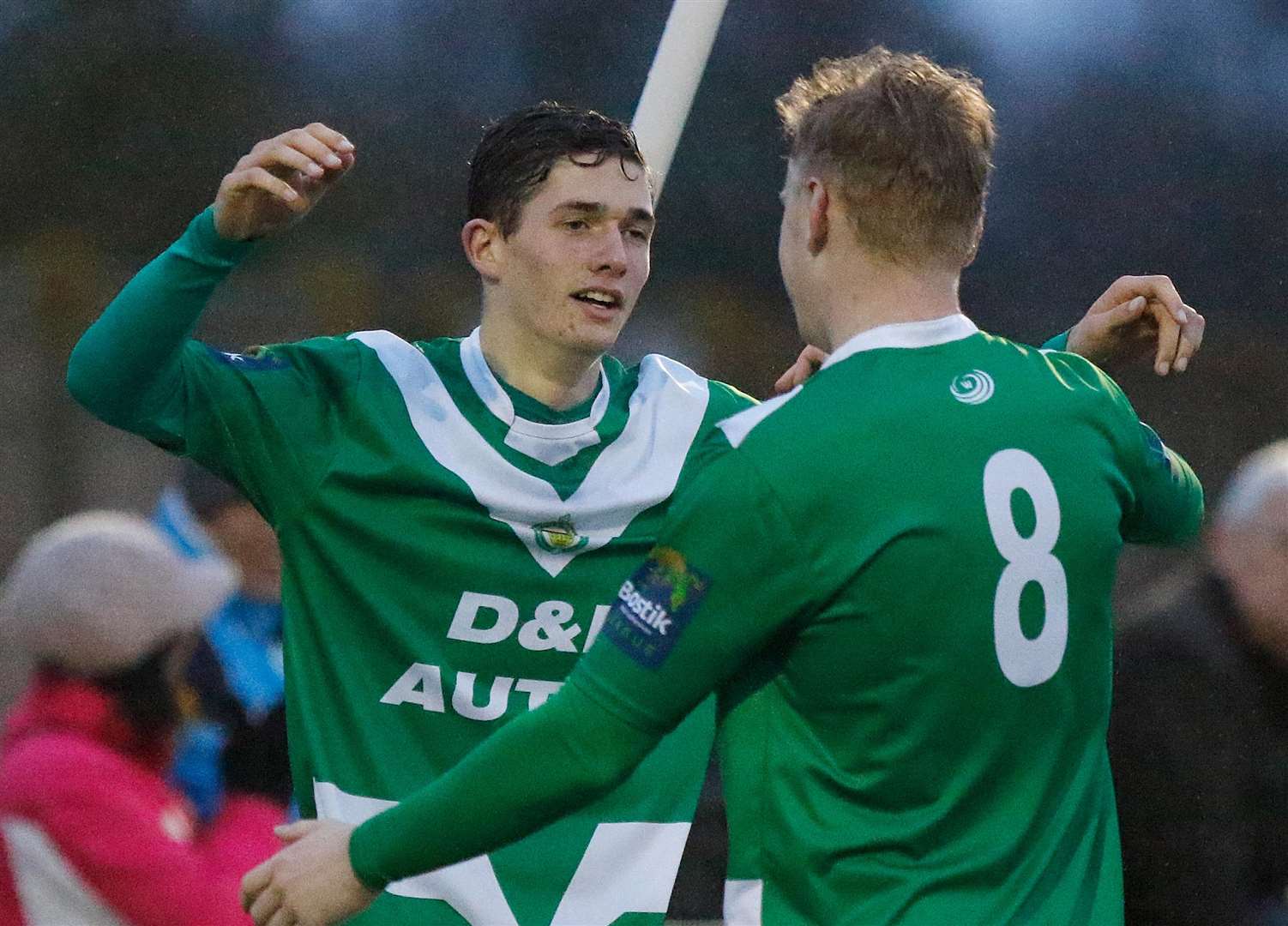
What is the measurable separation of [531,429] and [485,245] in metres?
0.33

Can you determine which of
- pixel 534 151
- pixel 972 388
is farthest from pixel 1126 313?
pixel 534 151

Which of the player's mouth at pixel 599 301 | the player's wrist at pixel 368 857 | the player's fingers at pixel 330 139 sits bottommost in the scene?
the player's wrist at pixel 368 857

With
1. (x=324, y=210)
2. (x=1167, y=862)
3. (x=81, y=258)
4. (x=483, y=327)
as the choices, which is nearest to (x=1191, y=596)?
(x=1167, y=862)

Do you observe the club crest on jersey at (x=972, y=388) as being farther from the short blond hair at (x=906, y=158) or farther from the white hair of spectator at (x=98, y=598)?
the white hair of spectator at (x=98, y=598)

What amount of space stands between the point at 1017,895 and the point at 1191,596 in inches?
63.7

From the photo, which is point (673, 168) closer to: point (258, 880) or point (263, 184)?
point (263, 184)

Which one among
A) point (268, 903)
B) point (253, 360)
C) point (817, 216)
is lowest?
point (268, 903)

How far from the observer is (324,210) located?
3.98m

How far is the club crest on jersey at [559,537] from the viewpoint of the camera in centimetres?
238

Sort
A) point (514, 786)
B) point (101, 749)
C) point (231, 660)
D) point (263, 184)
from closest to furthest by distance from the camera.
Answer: point (514, 786)
point (263, 184)
point (101, 749)
point (231, 660)

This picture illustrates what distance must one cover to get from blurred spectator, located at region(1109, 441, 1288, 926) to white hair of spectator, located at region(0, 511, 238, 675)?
1.68 meters

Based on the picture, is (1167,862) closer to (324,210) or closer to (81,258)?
(324,210)

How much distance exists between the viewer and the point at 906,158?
Answer: 5.57 ft

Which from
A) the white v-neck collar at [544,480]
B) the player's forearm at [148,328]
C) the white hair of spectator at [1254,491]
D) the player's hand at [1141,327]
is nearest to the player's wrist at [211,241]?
the player's forearm at [148,328]
